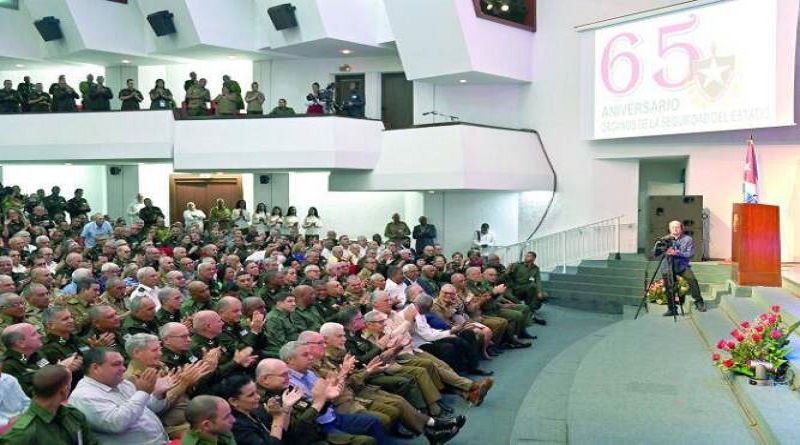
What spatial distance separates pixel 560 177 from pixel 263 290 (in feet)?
31.2

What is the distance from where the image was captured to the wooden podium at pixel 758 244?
9.34 metres

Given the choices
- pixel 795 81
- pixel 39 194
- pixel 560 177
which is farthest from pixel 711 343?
pixel 39 194

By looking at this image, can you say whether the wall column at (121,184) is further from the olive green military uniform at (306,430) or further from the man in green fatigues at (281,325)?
the olive green military uniform at (306,430)

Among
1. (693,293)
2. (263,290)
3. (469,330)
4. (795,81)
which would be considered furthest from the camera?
(795,81)

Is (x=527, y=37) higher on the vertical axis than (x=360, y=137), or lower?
higher

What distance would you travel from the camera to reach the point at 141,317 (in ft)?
18.0

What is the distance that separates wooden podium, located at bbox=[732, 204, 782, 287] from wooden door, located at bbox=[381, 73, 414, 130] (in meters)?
9.46

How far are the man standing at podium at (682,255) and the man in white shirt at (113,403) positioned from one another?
6.94 m

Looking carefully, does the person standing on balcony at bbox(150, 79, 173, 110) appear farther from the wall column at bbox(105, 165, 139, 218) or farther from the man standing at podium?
the man standing at podium

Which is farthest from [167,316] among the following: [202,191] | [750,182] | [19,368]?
[202,191]

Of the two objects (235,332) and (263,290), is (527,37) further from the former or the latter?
(235,332)

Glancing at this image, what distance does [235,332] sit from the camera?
5547 mm

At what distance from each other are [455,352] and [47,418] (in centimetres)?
487

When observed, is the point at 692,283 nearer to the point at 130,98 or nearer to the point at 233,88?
the point at 233,88
